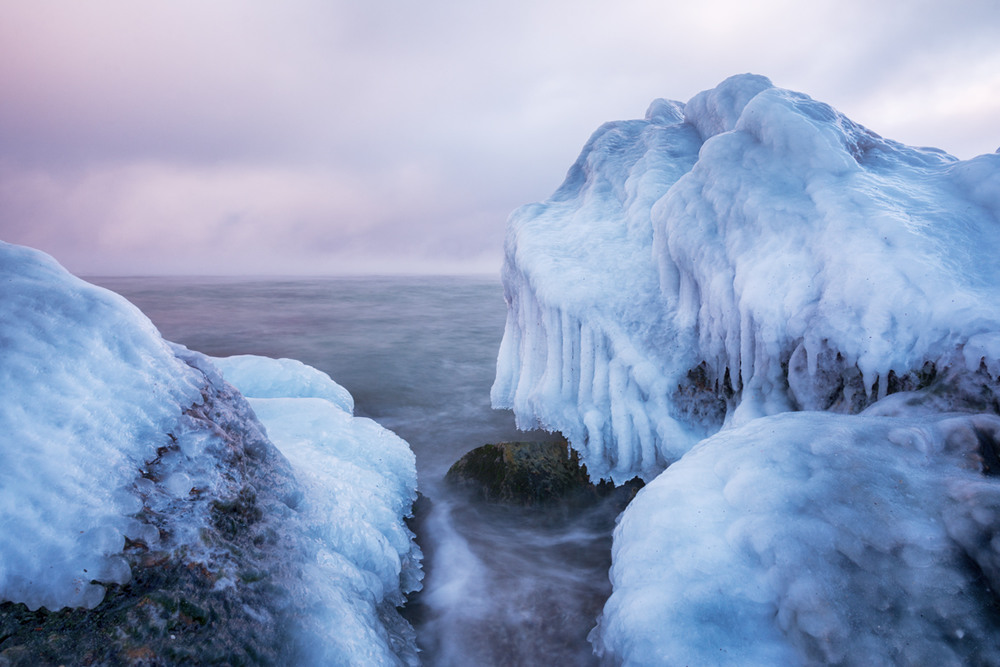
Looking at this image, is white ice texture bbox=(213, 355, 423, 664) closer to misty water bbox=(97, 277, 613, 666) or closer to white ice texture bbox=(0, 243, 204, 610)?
misty water bbox=(97, 277, 613, 666)

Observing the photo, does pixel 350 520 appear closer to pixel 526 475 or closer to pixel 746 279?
pixel 526 475

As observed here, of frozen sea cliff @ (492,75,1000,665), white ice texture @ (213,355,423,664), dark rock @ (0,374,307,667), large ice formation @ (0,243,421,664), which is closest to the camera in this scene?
dark rock @ (0,374,307,667)

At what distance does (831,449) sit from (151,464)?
374 centimetres

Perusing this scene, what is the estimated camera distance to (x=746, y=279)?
473 cm

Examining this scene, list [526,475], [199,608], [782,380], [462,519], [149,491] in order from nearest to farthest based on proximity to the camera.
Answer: [199,608]
[149,491]
[782,380]
[462,519]
[526,475]

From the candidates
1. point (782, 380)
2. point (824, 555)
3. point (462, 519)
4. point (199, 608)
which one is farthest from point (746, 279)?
point (199, 608)

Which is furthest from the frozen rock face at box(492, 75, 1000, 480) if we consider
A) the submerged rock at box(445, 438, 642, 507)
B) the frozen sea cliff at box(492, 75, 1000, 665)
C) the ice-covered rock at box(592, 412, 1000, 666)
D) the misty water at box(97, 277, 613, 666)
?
the misty water at box(97, 277, 613, 666)

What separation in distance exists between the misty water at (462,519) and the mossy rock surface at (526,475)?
0.56ft

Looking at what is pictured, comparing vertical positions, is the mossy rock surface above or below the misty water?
above

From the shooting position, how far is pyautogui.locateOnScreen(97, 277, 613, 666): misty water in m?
3.66

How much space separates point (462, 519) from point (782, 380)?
11.1ft

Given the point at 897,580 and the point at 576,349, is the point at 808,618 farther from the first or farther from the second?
the point at 576,349

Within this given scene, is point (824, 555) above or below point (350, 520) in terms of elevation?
above

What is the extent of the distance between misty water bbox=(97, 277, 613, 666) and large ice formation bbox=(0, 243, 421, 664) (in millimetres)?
640
